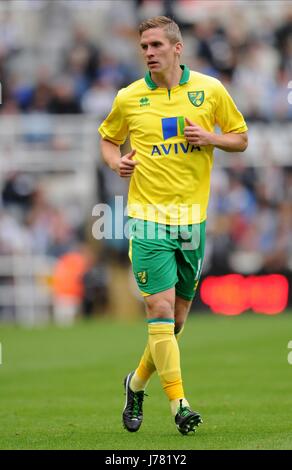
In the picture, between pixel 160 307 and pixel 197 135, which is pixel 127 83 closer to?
pixel 197 135

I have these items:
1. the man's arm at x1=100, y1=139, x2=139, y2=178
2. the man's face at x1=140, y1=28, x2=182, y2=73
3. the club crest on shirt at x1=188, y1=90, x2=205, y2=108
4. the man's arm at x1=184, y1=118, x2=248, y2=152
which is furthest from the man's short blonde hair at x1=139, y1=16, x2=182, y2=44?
the man's arm at x1=100, y1=139, x2=139, y2=178

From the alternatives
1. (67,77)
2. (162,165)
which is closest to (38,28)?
(67,77)

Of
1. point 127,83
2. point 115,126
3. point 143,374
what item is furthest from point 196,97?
point 127,83

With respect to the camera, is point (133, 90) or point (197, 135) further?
point (133, 90)

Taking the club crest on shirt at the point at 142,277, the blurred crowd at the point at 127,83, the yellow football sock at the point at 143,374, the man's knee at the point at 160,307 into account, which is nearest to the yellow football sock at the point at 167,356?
the man's knee at the point at 160,307

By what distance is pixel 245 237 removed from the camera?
2012 cm

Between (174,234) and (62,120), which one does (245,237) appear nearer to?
(62,120)

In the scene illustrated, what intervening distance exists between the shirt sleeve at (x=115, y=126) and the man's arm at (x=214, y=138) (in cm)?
61

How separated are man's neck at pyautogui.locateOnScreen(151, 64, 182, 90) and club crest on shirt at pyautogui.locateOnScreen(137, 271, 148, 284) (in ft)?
4.13

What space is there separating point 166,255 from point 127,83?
51.8ft

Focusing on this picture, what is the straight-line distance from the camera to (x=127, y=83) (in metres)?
22.9

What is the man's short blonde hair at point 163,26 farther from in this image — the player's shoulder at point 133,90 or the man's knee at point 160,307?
the man's knee at point 160,307

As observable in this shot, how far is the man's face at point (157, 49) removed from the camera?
24.6 feet

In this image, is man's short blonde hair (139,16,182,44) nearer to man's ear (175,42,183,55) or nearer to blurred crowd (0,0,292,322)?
man's ear (175,42,183,55)
